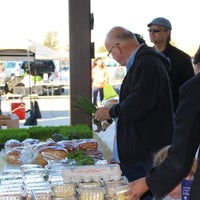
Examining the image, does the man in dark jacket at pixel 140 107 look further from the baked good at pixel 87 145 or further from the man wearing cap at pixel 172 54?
the man wearing cap at pixel 172 54

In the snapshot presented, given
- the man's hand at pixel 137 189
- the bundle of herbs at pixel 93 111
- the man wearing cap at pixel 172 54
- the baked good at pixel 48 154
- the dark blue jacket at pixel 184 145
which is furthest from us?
the man wearing cap at pixel 172 54

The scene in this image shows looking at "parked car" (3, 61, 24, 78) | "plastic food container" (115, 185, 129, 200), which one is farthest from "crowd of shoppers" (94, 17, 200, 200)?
"parked car" (3, 61, 24, 78)

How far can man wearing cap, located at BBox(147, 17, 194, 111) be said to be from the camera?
149 inches

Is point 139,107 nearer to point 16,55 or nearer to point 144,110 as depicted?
point 144,110

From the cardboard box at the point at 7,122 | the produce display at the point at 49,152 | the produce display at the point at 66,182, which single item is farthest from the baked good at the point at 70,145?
the cardboard box at the point at 7,122

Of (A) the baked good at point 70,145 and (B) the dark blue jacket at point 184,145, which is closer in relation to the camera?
(B) the dark blue jacket at point 184,145

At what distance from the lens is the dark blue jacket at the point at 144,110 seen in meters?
2.45

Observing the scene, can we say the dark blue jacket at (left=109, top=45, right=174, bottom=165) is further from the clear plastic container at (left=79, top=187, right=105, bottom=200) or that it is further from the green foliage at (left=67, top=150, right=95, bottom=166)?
the clear plastic container at (left=79, top=187, right=105, bottom=200)

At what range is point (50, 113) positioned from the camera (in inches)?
452

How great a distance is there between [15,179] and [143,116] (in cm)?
91

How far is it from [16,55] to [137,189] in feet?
21.3

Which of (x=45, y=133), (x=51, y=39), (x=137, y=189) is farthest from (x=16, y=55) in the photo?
(x=51, y=39)

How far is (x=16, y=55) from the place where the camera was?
779cm

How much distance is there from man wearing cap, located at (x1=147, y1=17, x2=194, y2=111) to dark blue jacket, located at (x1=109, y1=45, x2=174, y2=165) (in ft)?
4.01
